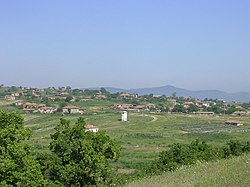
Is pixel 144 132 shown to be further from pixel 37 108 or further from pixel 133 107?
pixel 133 107

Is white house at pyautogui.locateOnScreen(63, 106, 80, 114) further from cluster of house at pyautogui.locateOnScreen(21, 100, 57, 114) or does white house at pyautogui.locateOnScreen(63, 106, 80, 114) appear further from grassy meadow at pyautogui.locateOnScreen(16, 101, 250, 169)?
cluster of house at pyautogui.locateOnScreen(21, 100, 57, 114)

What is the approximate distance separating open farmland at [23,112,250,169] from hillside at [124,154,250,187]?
36.4 m

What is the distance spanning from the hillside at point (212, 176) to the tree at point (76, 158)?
7903 millimetres

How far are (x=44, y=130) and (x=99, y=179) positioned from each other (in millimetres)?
71384

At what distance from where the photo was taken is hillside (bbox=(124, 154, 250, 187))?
988 cm

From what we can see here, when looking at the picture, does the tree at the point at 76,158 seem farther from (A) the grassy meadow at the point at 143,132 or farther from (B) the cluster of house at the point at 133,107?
(B) the cluster of house at the point at 133,107

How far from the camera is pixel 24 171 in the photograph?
57.0 ft

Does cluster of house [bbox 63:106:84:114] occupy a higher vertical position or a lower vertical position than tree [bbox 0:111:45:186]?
lower

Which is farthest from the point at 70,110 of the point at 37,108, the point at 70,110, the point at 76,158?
the point at 76,158

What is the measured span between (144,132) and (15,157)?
74.2 meters

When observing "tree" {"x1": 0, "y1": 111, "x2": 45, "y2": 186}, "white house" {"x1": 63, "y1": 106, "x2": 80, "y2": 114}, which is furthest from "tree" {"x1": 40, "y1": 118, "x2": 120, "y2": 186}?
"white house" {"x1": 63, "y1": 106, "x2": 80, "y2": 114}

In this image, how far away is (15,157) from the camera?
17.3 meters

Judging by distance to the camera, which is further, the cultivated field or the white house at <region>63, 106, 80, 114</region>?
the white house at <region>63, 106, 80, 114</region>

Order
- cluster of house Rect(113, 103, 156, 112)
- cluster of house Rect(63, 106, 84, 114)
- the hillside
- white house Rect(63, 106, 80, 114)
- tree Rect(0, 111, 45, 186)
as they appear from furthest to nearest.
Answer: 1. cluster of house Rect(113, 103, 156, 112)
2. cluster of house Rect(63, 106, 84, 114)
3. white house Rect(63, 106, 80, 114)
4. tree Rect(0, 111, 45, 186)
5. the hillside
